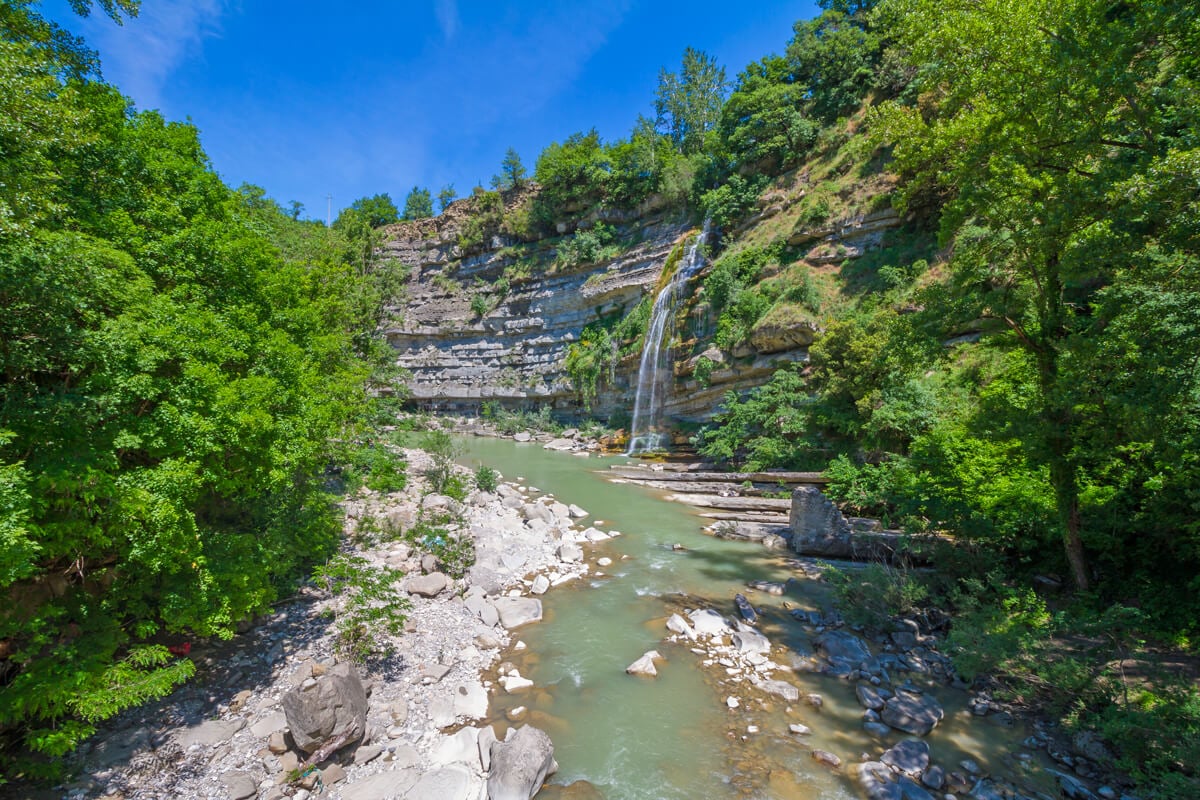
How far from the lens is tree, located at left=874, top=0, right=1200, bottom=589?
14.5ft

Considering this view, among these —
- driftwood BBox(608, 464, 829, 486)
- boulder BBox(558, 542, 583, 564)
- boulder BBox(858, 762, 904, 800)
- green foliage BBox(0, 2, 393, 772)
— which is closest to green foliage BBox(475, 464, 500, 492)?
boulder BBox(558, 542, 583, 564)

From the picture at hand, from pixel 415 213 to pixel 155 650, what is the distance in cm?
6172

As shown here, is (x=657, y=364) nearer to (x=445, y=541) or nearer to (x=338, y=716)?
(x=445, y=541)

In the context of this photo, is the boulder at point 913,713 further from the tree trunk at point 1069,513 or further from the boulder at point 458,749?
the boulder at point 458,749

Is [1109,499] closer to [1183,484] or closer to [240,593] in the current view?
[1183,484]

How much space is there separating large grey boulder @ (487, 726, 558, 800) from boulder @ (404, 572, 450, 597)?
10.7 ft

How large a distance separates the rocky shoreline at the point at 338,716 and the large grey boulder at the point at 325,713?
0.02m

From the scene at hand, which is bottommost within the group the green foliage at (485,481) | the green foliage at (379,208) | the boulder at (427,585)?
the boulder at (427,585)

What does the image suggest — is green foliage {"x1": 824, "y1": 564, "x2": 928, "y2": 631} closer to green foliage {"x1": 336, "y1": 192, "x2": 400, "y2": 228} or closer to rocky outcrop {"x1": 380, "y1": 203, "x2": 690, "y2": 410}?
rocky outcrop {"x1": 380, "y1": 203, "x2": 690, "y2": 410}

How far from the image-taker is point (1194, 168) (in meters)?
3.76

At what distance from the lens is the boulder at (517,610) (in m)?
6.94

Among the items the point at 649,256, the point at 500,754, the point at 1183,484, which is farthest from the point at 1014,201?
the point at 649,256

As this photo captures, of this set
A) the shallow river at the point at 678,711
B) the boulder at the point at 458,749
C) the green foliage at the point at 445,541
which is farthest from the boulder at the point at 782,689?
the green foliage at the point at 445,541

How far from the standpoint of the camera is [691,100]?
3869cm
